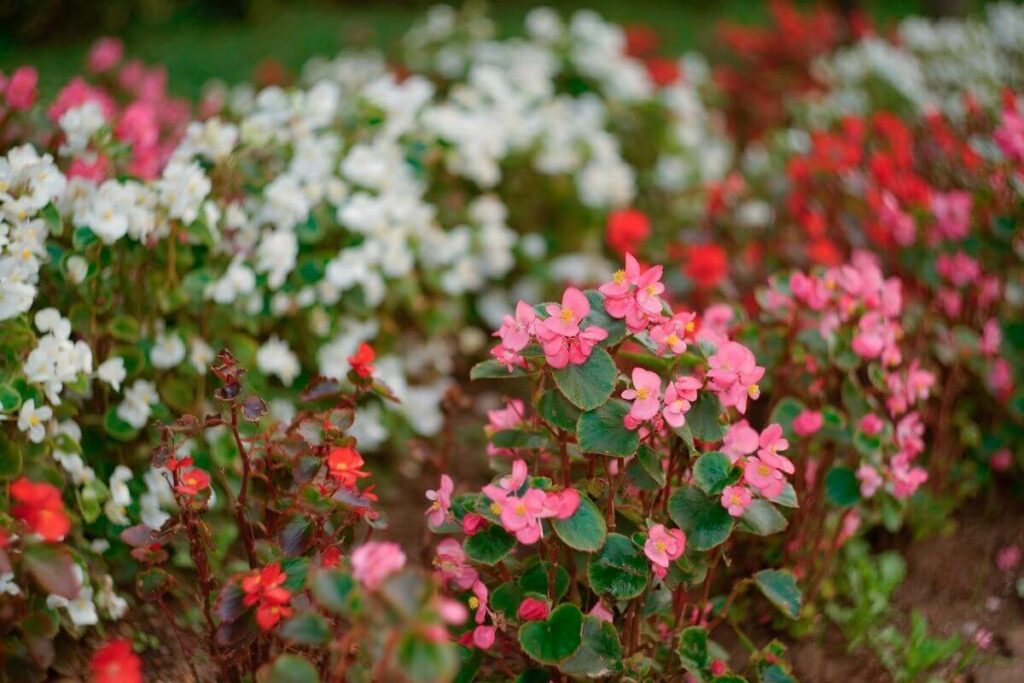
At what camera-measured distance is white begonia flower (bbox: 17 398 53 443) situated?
1594 mm

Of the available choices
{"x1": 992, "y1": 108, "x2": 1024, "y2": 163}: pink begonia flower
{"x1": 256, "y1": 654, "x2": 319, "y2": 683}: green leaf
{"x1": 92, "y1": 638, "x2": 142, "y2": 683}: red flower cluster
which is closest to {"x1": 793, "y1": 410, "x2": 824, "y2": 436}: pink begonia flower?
{"x1": 992, "y1": 108, "x2": 1024, "y2": 163}: pink begonia flower

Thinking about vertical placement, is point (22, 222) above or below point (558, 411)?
above

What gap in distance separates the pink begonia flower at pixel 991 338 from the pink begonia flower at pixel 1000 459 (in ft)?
0.85

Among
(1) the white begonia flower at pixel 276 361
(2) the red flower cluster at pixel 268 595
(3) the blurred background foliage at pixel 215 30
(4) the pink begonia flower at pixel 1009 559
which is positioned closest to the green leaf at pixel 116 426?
(1) the white begonia flower at pixel 276 361

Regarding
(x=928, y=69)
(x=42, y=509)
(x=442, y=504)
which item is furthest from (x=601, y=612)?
(x=928, y=69)

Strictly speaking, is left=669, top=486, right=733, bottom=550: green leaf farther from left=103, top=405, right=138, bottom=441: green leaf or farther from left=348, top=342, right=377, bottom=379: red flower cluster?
left=103, top=405, right=138, bottom=441: green leaf

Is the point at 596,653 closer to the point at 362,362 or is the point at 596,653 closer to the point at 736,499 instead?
the point at 736,499

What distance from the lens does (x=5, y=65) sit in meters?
5.47

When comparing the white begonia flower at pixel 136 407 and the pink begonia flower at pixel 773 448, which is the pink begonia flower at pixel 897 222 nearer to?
the pink begonia flower at pixel 773 448

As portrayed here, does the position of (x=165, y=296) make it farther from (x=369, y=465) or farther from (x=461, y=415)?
(x=461, y=415)

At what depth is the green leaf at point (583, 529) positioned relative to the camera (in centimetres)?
140

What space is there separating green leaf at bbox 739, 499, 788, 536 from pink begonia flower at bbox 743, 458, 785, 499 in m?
0.04

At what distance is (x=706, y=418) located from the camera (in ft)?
5.07

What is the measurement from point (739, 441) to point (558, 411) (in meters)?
0.33
